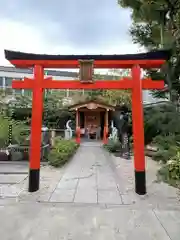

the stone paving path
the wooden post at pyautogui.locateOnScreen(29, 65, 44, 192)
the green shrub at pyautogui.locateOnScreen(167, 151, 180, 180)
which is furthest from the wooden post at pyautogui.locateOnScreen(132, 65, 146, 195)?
the wooden post at pyautogui.locateOnScreen(29, 65, 44, 192)

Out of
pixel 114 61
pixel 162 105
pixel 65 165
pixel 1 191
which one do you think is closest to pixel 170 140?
pixel 162 105

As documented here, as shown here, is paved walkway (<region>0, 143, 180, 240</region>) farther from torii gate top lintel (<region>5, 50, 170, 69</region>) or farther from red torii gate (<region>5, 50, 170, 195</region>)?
torii gate top lintel (<region>5, 50, 170, 69</region>)

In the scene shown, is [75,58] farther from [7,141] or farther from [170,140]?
[7,141]

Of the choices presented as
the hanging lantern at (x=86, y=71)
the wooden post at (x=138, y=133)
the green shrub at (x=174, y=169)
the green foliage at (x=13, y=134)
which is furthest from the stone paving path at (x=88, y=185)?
the green foliage at (x=13, y=134)

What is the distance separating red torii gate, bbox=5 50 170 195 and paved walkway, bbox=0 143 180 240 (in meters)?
0.64

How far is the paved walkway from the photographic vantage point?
3529 mm

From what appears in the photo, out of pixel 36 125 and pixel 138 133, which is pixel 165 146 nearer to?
pixel 138 133

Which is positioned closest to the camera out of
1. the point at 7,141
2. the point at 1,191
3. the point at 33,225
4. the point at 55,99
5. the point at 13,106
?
the point at 33,225

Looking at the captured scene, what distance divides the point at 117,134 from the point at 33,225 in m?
10.6

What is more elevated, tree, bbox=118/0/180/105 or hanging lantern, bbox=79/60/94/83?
tree, bbox=118/0/180/105

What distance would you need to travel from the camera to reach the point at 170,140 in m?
8.94

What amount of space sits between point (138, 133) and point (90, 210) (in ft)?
6.73

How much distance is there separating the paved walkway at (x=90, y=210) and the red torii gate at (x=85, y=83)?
2.09 feet

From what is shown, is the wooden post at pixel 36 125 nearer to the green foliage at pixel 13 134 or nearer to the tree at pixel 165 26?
the green foliage at pixel 13 134
